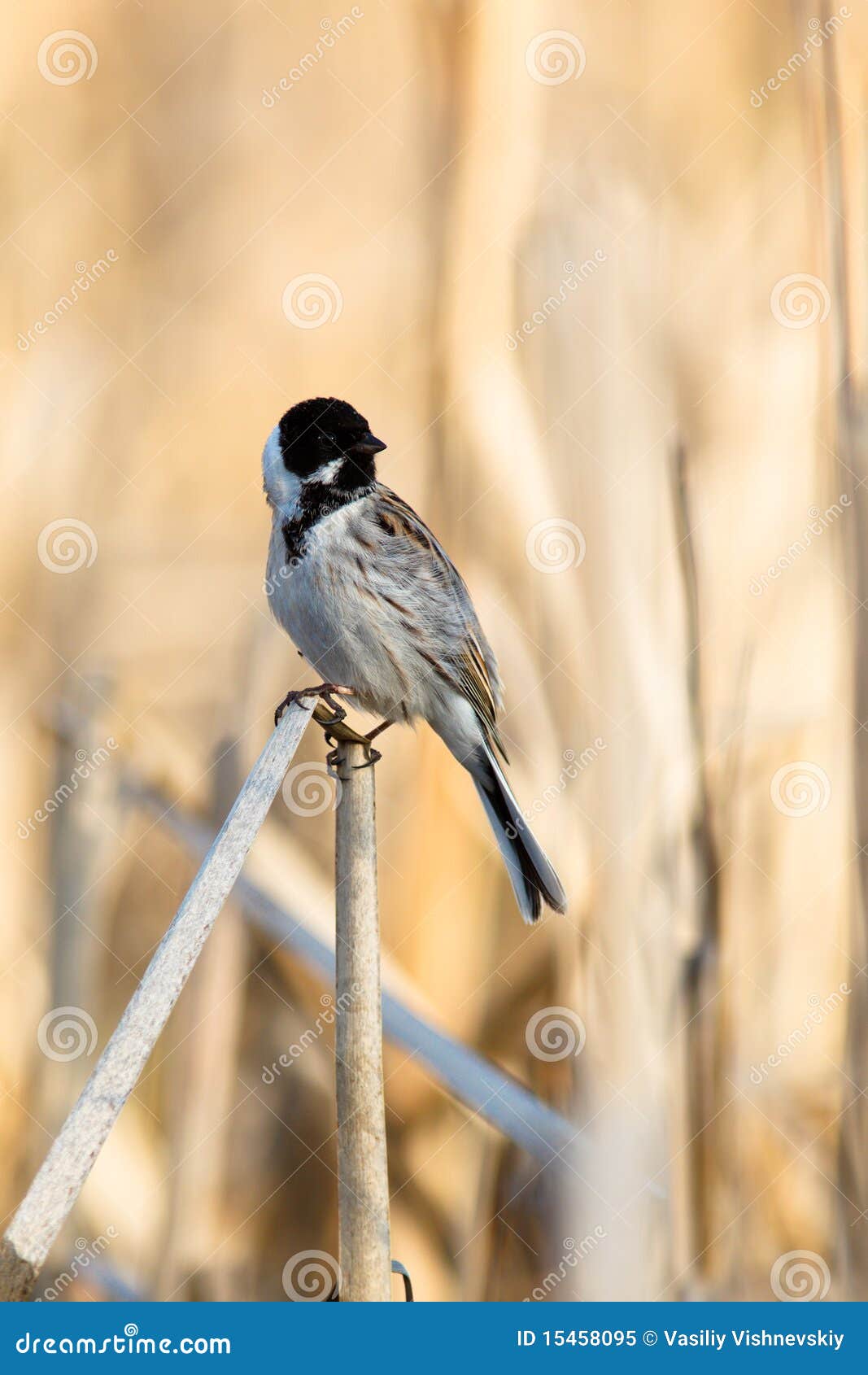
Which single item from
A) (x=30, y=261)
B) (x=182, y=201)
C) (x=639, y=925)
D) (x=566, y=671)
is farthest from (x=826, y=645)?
(x=30, y=261)

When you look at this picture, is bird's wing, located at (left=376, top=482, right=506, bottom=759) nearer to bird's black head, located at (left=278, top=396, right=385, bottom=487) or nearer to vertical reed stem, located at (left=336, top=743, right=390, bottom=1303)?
bird's black head, located at (left=278, top=396, right=385, bottom=487)

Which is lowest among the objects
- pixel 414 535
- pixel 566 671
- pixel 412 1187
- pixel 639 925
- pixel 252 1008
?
pixel 412 1187

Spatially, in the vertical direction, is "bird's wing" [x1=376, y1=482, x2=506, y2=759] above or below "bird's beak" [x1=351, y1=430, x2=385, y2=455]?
below

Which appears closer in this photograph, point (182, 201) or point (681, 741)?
point (681, 741)

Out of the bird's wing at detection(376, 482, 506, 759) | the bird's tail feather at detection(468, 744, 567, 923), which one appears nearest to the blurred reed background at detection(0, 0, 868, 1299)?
the bird's wing at detection(376, 482, 506, 759)

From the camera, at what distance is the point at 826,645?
105 inches

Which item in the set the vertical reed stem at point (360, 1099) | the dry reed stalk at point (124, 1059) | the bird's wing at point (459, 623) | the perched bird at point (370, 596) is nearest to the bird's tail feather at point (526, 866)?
the perched bird at point (370, 596)

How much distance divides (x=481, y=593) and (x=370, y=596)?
38cm

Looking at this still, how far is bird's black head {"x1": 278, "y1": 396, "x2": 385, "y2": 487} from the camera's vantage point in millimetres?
2307

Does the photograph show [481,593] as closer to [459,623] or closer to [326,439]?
[459,623]

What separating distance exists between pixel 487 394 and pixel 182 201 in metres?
0.92

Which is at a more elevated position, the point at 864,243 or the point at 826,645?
the point at 864,243

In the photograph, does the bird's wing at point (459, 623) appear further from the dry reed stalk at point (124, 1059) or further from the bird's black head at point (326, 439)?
the dry reed stalk at point (124, 1059)

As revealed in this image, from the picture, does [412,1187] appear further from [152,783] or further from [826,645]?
[826,645]
